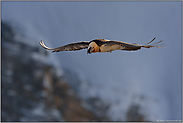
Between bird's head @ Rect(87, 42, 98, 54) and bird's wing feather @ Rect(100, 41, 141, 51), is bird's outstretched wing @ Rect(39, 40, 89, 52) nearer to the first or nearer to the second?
bird's head @ Rect(87, 42, 98, 54)

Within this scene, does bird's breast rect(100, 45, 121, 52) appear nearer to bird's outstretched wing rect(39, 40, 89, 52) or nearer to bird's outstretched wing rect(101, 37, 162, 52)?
bird's outstretched wing rect(101, 37, 162, 52)

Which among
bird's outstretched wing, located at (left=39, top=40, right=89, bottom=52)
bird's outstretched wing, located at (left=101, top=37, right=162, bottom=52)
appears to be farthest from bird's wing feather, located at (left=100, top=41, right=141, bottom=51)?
bird's outstretched wing, located at (left=39, top=40, right=89, bottom=52)

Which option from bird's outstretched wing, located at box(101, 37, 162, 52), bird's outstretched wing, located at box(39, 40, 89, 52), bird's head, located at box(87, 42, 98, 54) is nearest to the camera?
bird's outstretched wing, located at box(101, 37, 162, 52)

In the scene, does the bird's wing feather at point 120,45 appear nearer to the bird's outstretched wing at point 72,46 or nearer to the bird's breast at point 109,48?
the bird's breast at point 109,48

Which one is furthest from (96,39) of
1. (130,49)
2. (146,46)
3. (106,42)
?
(146,46)

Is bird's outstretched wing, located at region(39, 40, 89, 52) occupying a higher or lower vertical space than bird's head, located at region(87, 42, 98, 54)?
higher

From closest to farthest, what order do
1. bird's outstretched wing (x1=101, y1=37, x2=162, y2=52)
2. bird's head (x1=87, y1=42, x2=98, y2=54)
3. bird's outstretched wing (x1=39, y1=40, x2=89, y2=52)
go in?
bird's outstretched wing (x1=101, y1=37, x2=162, y2=52), bird's head (x1=87, y1=42, x2=98, y2=54), bird's outstretched wing (x1=39, y1=40, x2=89, y2=52)

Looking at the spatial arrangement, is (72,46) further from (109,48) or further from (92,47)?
(109,48)

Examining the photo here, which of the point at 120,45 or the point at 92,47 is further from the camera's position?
the point at 92,47

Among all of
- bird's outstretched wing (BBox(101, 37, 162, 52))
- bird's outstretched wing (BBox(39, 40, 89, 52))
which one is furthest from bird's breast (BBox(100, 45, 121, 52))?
bird's outstretched wing (BBox(39, 40, 89, 52))

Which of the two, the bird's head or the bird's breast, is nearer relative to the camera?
the bird's breast

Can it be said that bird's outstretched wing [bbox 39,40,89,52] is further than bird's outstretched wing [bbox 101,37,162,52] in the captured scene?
Yes

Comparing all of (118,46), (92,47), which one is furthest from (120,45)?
(92,47)

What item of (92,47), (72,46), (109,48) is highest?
(72,46)
